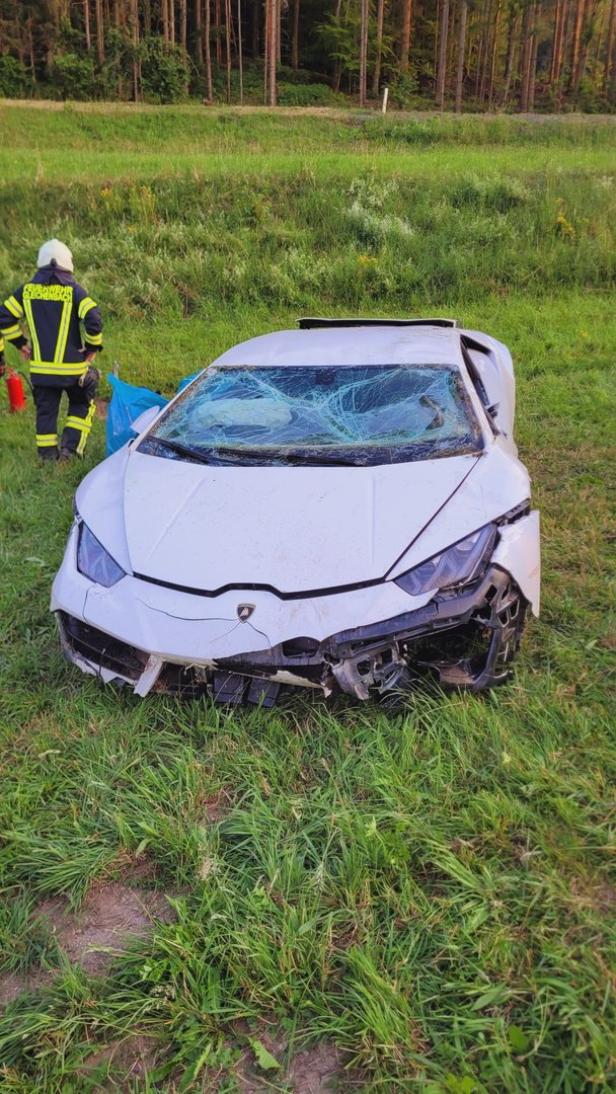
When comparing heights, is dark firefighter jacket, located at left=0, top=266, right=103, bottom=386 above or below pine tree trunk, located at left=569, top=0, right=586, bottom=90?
below

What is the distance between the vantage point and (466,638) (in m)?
2.88

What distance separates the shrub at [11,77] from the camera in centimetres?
2750

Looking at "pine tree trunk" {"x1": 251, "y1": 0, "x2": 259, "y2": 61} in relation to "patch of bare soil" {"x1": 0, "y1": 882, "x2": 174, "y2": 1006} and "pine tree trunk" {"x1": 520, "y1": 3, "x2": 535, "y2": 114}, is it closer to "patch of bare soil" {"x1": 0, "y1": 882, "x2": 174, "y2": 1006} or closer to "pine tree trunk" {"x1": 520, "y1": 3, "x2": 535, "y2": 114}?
"pine tree trunk" {"x1": 520, "y1": 3, "x2": 535, "y2": 114}

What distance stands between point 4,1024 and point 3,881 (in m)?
0.47

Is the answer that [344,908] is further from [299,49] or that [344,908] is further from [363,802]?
[299,49]

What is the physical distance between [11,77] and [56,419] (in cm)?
2900

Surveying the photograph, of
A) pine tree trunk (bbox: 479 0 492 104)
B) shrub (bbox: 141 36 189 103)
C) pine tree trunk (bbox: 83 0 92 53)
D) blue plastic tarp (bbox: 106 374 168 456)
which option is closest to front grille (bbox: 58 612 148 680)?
blue plastic tarp (bbox: 106 374 168 456)

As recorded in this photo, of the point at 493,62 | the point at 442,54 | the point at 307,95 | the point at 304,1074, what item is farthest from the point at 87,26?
the point at 304,1074

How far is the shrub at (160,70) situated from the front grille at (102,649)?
1200 inches

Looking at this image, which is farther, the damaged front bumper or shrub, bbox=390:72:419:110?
shrub, bbox=390:72:419:110

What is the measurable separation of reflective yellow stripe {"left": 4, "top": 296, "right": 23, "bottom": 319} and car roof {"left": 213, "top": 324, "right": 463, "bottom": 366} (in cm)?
210

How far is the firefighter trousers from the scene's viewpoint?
5.65m

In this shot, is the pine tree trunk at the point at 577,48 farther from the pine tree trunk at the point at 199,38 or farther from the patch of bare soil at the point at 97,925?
the patch of bare soil at the point at 97,925

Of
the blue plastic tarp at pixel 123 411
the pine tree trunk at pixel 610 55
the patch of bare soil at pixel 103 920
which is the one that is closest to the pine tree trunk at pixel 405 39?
the pine tree trunk at pixel 610 55
